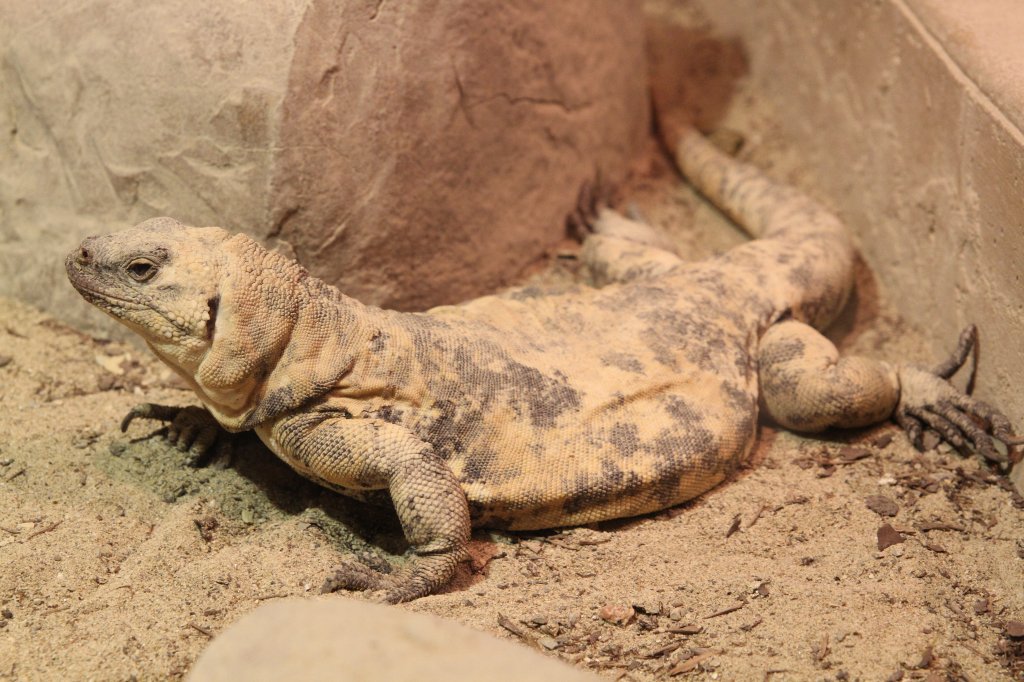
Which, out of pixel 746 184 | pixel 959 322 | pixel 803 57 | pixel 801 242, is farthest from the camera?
pixel 803 57

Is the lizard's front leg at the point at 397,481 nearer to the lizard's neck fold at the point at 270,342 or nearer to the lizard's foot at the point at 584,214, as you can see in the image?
the lizard's neck fold at the point at 270,342

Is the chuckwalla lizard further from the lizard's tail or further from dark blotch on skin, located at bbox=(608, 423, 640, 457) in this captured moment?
the lizard's tail

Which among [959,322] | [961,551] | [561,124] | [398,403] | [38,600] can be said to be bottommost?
[38,600]

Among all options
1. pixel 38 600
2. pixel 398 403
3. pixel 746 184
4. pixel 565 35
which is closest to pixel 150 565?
pixel 38 600

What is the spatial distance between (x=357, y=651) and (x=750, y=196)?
426 cm

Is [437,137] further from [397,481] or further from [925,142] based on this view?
[925,142]

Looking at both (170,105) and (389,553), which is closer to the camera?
(389,553)

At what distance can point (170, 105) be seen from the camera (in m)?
4.36

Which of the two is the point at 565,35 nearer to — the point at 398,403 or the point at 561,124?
the point at 561,124

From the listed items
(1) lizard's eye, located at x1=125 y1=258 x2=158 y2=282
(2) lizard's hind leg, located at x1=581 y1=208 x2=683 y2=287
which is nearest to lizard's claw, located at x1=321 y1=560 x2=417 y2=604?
(1) lizard's eye, located at x1=125 y1=258 x2=158 y2=282

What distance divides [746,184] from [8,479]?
4.43 metres

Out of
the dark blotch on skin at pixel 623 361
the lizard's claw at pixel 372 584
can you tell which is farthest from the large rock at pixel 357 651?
the dark blotch on skin at pixel 623 361

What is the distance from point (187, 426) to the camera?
4379 millimetres

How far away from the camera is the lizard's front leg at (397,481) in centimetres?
371
